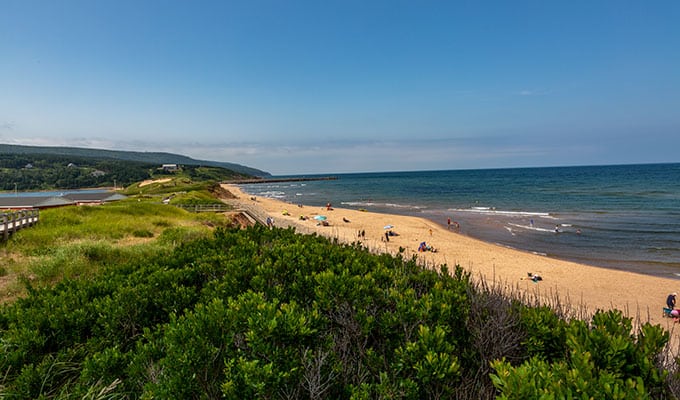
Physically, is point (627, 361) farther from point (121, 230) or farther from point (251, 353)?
point (121, 230)

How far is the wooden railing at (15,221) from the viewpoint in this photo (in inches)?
607

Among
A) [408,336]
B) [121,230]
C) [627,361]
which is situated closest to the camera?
[627,361]

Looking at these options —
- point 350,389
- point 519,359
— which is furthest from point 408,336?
point 519,359

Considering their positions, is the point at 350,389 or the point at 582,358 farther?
the point at 350,389

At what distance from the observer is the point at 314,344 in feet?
10.4

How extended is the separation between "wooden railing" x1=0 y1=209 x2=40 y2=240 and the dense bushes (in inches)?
592

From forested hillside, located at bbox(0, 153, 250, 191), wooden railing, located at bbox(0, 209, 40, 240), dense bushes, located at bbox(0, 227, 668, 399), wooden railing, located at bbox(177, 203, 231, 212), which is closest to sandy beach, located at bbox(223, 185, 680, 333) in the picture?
dense bushes, located at bbox(0, 227, 668, 399)

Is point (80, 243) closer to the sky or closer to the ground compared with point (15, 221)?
closer to the ground

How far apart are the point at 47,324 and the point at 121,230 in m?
17.5

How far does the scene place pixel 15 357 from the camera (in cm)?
370

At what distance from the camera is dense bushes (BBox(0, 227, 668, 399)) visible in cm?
261

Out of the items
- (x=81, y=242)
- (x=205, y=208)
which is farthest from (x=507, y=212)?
(x=81, y=242)

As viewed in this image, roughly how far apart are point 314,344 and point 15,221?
2068 centimetres

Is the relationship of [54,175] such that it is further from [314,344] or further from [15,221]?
[314,344]
